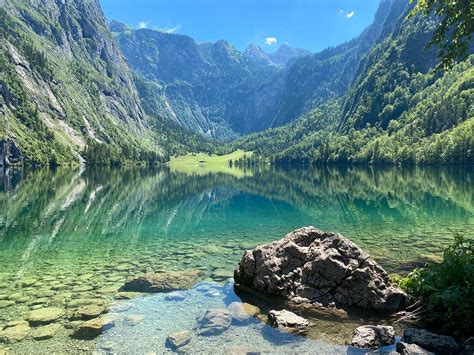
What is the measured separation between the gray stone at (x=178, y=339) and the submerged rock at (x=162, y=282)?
6100 mm

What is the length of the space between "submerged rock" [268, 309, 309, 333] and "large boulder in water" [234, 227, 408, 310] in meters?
2.24

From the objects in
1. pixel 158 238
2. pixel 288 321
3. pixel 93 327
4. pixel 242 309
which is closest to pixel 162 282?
pixel 242 309

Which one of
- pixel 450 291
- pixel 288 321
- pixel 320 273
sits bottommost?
pixel 288 321

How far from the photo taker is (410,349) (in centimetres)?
Answer: 1322

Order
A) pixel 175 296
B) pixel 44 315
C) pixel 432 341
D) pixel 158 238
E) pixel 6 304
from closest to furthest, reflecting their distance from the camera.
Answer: pixel 432 341
pixel 44 315
pixel 6 304
pixel 175 296
pixel 158 238

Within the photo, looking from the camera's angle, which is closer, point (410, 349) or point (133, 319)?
point (410, 349)

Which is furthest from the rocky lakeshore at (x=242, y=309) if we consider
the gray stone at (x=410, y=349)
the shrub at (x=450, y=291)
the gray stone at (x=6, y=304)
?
the shrub at (x=450, y=291)

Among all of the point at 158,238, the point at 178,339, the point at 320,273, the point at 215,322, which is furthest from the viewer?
the point at 158,238

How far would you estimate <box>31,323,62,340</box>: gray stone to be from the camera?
1625 cm

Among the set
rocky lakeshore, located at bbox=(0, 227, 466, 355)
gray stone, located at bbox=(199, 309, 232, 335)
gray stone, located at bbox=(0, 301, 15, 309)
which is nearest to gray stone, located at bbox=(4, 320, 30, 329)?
rocky lakeshore, located at bbox=(0, 227, 466, 355)

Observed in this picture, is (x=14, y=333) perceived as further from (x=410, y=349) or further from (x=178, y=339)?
(x=410, y=349)

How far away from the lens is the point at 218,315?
58.9 ft

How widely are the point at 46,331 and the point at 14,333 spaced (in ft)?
4.05

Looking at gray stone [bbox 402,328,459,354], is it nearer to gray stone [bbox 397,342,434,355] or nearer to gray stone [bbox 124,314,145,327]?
gray stone [bbox 397,342,434,355]
